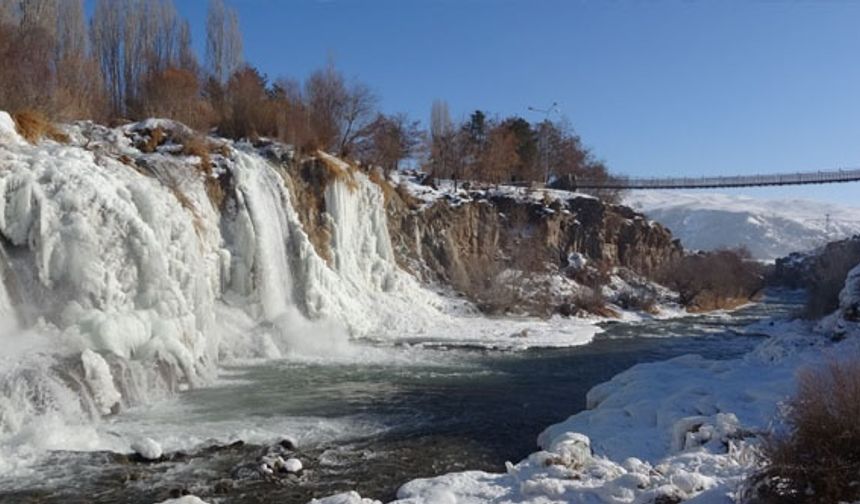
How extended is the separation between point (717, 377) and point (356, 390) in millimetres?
7572

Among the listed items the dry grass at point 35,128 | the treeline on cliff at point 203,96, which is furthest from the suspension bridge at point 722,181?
the dry grass at point 35,128

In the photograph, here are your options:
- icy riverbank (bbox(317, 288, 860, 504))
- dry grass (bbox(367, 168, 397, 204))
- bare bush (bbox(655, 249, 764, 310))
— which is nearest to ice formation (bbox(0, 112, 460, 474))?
icy riverbank (bbox(317, 288, 860, 504))

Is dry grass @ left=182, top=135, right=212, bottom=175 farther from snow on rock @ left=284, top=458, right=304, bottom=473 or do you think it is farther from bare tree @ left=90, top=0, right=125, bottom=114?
bare tree @ left=90, top=0, right=125, bottom=114

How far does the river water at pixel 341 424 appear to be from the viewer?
9.41 meters

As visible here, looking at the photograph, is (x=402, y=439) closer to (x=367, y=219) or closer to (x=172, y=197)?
(x=172, y=197)

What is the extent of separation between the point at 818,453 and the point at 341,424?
8.35m

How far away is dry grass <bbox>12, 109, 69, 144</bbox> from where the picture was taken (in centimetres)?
1798

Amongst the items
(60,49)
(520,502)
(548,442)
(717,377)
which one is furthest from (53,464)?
(60,49)

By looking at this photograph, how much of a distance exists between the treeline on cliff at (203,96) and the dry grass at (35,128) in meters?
0.55

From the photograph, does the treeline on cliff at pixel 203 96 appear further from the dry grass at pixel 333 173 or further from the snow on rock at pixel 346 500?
the snow on rock at pixel 346 500

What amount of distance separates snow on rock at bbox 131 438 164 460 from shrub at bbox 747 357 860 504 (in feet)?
25.4

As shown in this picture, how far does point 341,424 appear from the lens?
12.9m

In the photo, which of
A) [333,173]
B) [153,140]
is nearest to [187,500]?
[153,140]

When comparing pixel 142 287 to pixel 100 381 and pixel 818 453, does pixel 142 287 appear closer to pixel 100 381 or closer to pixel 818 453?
pixel 100 381
